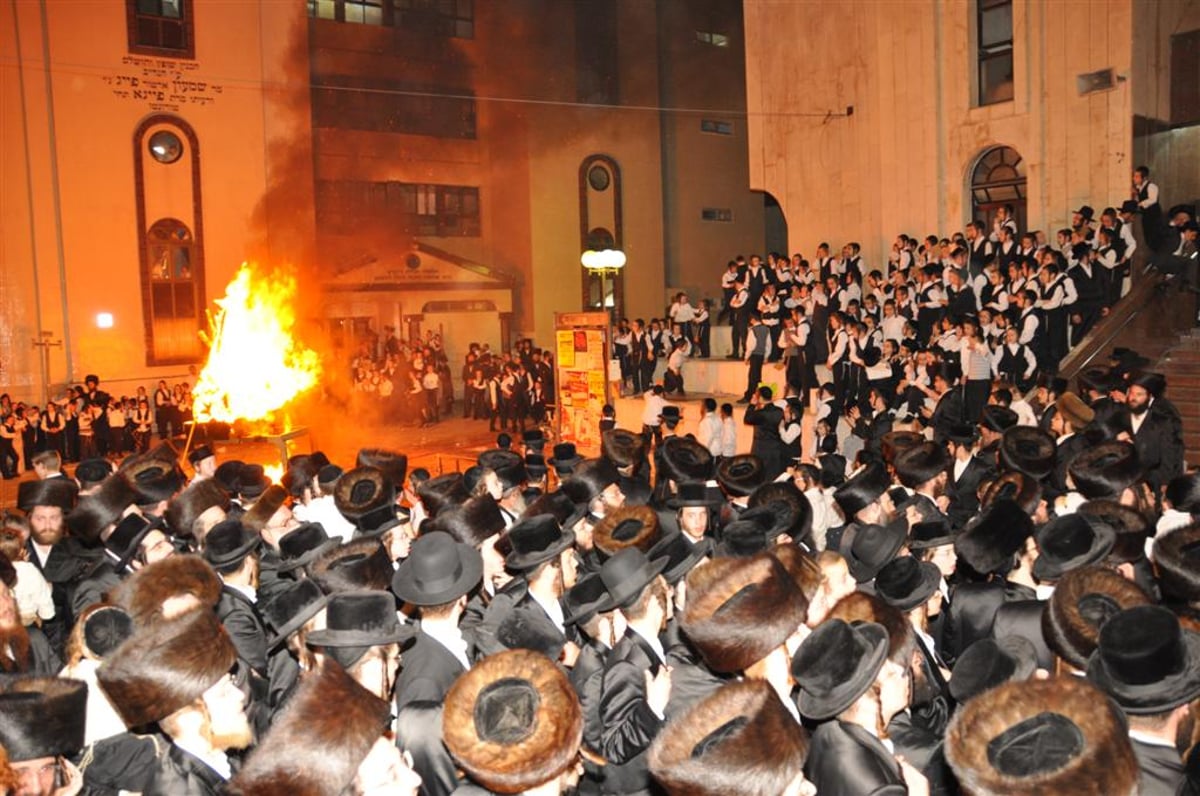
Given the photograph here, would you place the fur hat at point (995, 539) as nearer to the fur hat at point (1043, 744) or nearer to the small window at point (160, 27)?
the fur hat at point (1043, 744)

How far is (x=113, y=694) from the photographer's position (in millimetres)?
3457

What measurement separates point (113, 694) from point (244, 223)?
25413mm

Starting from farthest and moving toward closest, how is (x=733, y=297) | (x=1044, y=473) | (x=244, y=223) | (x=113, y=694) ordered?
(x=244, y=223)
(x=733, y=297)
(x=1044, y=473)
(x=113, y=694)

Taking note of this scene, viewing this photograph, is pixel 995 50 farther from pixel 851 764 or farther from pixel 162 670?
pixel 162 670

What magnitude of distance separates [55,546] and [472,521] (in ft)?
10.2

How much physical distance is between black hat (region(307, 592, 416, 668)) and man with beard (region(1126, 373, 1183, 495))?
7.78m

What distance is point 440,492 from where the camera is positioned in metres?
7.46

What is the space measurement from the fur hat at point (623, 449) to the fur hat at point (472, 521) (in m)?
3.01

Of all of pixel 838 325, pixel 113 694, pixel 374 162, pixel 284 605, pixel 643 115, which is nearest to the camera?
pixel 113 694

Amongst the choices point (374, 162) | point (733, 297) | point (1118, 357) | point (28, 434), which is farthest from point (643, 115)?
point (1118, 357)

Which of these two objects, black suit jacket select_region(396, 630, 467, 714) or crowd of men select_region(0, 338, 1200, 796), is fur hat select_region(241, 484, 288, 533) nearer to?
crowd of men select_region(0, 338, 1200, 796)

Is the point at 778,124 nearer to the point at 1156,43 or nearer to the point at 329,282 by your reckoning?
the point at 1156,43

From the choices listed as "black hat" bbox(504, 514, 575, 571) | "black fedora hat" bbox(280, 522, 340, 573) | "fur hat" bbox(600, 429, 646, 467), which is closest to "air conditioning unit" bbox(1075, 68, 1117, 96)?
"fur hat" bbox(600, 429, 646, 467)


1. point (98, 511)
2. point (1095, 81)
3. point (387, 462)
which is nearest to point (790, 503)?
point (387, 462)
